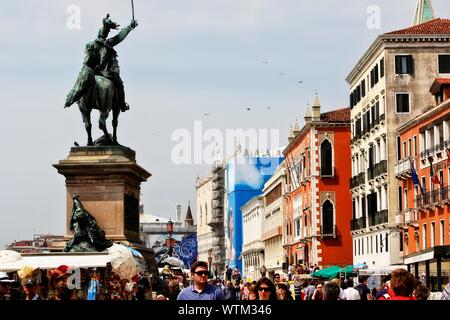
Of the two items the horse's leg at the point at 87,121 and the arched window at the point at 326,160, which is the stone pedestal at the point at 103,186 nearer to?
the horse's leg at the point at 87,121

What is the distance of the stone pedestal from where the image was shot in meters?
31.5

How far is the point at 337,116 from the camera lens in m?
101

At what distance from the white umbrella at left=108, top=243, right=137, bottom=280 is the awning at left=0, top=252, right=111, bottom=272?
0.15 metres

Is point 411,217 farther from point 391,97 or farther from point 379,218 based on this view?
point 391,97

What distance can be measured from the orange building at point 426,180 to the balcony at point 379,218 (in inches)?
83.1

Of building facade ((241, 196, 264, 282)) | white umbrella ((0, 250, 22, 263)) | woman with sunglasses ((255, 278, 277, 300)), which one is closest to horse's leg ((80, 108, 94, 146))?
white umbrella ((0, 250, 22, 263))

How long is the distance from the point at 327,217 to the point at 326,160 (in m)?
4.86

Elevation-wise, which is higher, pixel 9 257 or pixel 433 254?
pixel 433 254

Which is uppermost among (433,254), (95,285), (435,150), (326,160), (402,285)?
(326,160)

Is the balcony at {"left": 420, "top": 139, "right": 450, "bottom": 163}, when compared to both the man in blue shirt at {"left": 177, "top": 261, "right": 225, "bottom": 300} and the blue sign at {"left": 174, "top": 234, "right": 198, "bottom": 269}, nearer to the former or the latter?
the man in blue shirt at {"left": 177, "top": 261, "right": 225, "bottom": 300}

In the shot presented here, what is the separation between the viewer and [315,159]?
99938 mm

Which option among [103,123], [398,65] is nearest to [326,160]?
[398,65]

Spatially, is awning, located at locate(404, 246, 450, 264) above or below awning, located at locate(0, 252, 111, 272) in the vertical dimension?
above
